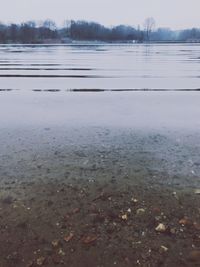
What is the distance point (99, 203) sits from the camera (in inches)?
186

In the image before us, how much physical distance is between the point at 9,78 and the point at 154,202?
1425 cm

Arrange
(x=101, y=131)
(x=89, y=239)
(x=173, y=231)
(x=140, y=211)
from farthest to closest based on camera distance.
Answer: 1. (x=101, y=131)
2. (x=140, y=211)
3. (x=173, y=231)
4. (x=89, y=239)

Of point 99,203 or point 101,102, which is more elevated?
point 101,102

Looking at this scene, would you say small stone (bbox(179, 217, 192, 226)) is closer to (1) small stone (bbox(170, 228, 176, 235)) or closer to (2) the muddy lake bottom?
(2) the muddy lake bottom

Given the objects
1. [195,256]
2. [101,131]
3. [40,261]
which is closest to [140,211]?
[195,256]

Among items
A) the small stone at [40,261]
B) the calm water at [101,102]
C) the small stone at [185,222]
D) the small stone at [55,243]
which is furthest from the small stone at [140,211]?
the calm water at [101,102]

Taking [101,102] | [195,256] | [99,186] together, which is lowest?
[195,256]

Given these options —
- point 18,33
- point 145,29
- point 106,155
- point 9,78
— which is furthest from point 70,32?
point 106,155

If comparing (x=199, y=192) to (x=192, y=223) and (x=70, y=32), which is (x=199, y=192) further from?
(x=70, y=32)

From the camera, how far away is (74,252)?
148 inches

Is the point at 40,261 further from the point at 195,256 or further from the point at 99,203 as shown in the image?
the point at 195,256

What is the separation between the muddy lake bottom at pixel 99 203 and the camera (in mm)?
3764

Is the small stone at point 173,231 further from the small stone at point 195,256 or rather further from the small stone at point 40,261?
the small stone at point 40,261

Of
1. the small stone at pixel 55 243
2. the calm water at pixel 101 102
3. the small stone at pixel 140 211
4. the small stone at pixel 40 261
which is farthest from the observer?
the calm water at pixel 101 102
